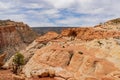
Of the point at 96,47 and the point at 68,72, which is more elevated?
the point at 96,47

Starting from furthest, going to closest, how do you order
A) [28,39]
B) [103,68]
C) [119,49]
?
[28,39] → [119,49] → [103,68]

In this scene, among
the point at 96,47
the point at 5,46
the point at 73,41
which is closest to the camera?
the point at 96,47

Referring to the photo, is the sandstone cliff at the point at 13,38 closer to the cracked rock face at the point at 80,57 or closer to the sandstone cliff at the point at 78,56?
the sandstone cliff at the point at 78,56

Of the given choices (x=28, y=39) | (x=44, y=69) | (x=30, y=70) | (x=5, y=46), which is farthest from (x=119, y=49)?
(x=28, y=39)

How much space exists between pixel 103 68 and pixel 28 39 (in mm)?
119454

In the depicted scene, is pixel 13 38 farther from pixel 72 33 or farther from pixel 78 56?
pixel 78 56

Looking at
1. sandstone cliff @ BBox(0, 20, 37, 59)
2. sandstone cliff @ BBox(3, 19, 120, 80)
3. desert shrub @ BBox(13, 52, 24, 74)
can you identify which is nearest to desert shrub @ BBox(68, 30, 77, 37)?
sandstone cliff @ BBox(3, 19, 120, 80)

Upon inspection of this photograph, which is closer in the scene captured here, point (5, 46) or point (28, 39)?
point (5, 46)

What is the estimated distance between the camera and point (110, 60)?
42406mm

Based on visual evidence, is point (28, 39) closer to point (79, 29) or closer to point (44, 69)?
point (79, 29)

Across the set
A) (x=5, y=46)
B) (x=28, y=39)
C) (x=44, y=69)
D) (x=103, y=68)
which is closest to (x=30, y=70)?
(x=44, y=69)

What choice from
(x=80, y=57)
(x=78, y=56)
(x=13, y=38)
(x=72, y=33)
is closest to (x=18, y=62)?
(x=72, y=33)

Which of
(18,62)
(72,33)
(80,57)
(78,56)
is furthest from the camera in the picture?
(72,33)

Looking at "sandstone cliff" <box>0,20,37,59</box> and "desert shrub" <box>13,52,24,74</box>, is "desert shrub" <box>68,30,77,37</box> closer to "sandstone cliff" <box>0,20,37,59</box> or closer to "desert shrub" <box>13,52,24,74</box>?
"desert shrub" <box>13,52,24,74</box>
